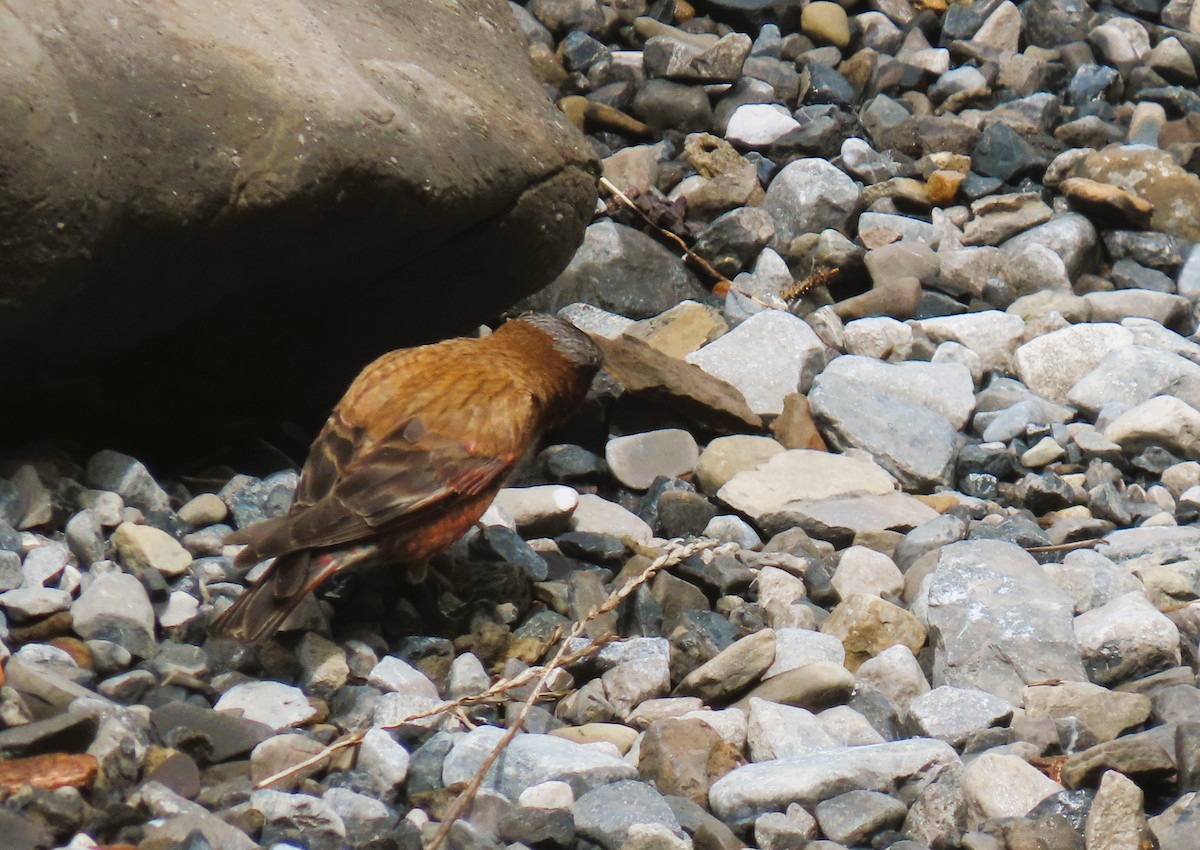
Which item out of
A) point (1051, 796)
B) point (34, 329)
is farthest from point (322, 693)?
point (1051, 796)

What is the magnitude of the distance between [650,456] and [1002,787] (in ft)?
8.37

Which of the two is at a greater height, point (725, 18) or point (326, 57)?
point (326, 57)

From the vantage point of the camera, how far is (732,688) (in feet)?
13.1

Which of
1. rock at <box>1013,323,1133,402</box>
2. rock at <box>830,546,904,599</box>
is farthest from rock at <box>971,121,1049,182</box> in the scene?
rock at <box>830,546,904,599</box>

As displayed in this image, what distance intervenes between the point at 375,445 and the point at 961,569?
1758 millimetres

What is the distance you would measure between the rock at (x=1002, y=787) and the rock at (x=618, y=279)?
374 cm

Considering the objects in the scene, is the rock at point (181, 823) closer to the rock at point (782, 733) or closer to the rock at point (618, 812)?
the rock at point (618, 812)

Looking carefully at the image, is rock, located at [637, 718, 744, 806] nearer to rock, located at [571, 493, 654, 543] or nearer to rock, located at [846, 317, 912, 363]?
rock, located at [571, 493, 654, 543]

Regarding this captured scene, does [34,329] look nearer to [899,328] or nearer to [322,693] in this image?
[322,693]

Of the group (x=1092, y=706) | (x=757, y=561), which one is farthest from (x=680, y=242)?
(x=1092, y=706)

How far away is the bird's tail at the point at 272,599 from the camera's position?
3791mm

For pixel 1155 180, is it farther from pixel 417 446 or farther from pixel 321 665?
pixel 321 665

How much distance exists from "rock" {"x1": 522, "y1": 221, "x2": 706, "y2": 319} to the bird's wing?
2251 millimetres


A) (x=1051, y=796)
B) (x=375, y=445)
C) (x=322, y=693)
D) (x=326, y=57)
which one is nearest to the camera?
(x=1051, y=796)
